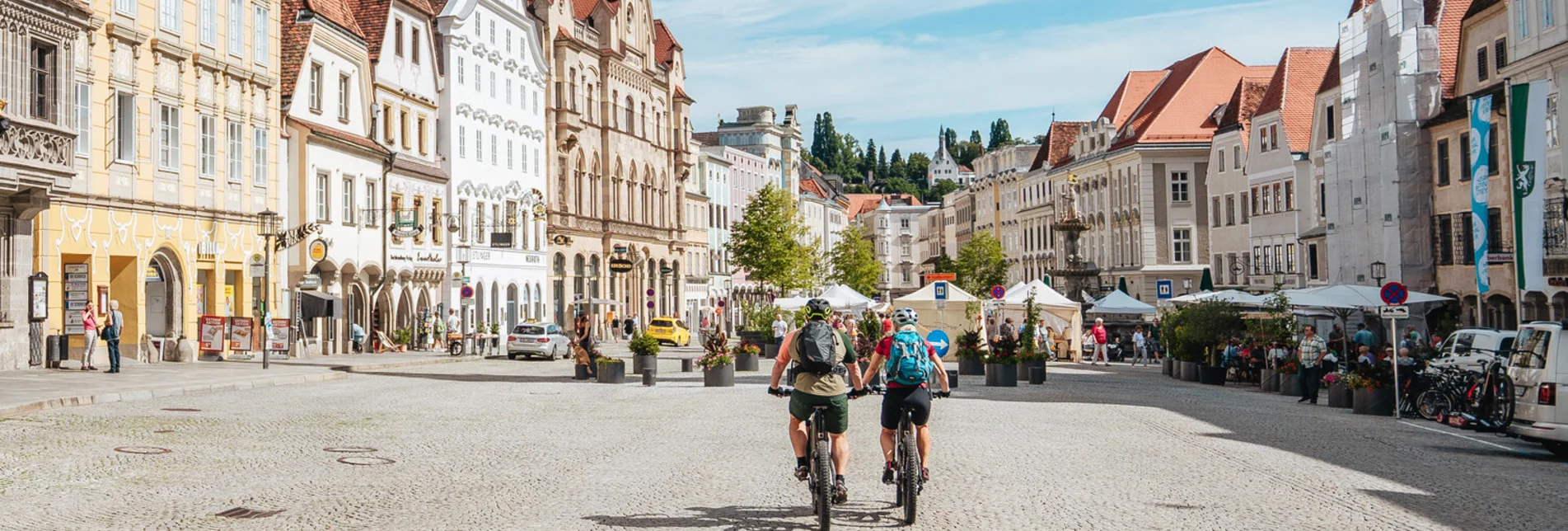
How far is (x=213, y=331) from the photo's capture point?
3703cm

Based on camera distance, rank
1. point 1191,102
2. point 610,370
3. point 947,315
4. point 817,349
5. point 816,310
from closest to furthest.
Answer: point 817,349 < point 816,310 < point 610,370 < point 947,315 < point 1191,102

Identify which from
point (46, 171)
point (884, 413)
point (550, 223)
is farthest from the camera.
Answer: point (550, 223)

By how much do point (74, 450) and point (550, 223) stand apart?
56.5m

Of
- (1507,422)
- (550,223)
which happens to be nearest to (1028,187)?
(550,223)

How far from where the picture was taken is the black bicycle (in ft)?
35.5

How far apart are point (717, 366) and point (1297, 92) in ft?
144

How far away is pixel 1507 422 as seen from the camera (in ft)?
64.3

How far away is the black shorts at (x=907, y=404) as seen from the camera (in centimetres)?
1152

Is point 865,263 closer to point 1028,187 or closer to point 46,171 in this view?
point 1028,187

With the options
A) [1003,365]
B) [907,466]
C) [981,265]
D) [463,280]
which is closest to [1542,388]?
[907,466]

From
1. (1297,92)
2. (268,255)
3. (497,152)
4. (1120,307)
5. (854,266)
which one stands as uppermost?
(1297,92)

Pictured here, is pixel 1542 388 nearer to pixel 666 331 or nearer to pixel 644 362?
pixel 644 362

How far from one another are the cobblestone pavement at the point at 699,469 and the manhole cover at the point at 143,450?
132 mm

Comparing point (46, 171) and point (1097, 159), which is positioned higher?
point (1097, 159)
